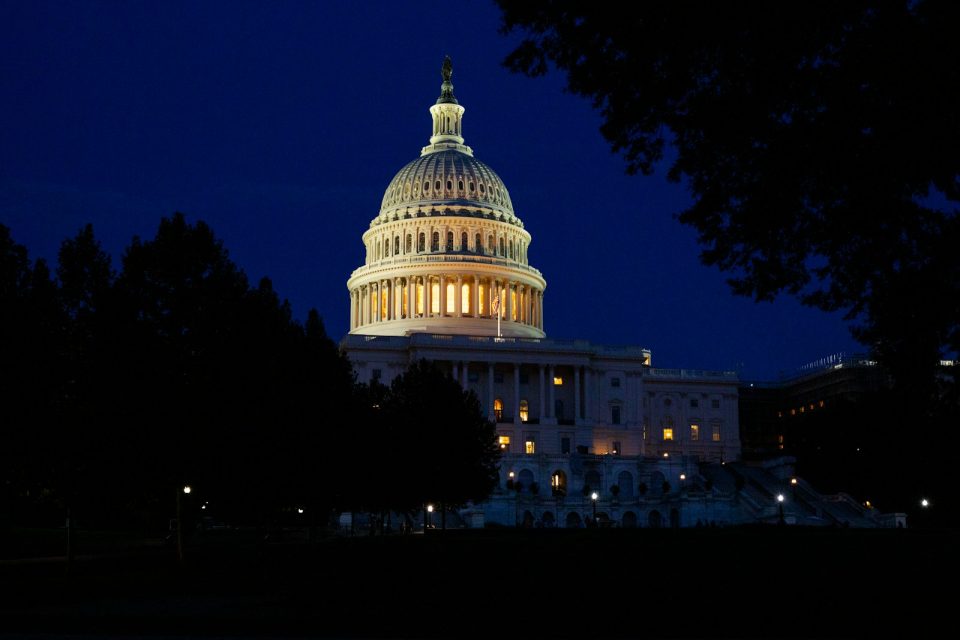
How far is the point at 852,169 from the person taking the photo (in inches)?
778

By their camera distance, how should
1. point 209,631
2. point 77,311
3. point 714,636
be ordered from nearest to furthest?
point 714,636 → point 209,631 → point 77,311

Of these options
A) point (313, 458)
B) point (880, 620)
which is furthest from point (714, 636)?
point (313, 458)

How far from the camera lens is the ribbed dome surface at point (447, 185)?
17862 centimetres

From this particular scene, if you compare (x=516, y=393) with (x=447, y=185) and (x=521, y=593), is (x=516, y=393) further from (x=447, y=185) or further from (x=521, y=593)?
(x=521, y=593)

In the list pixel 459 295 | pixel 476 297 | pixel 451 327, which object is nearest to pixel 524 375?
pixel 451 327

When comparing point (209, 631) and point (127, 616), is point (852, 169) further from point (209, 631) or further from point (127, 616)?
point (127, 616)

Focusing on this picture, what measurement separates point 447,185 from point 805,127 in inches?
6343

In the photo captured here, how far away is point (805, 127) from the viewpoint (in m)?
20.0

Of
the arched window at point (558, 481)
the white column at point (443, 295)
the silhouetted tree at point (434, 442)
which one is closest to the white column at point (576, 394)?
the white column at point (443, 295)

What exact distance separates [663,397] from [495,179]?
45276 millimetres

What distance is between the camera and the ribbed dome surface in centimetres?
17862

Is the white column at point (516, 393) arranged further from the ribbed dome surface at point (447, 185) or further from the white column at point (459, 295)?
the ribbed dome surface at point (447, 185)

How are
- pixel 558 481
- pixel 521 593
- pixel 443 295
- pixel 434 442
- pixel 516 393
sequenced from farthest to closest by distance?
1. pixel 443 295
2. pixel 516 393
3. pixel 558 481
4. pixel 434 442
5. pixel 521 593

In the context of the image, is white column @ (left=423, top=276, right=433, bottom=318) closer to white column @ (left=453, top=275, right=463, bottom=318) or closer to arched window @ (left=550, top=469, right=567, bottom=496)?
white column @ (left=453, top=275, right=463, bottom=318)
